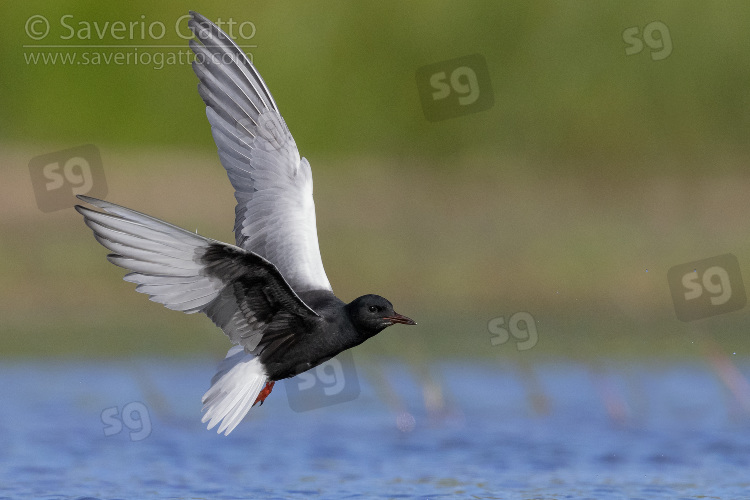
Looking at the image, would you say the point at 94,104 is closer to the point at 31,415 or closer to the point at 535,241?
the point at 535,241

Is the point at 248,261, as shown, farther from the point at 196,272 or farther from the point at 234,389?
the point at 234,389

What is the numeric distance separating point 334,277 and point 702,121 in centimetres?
594

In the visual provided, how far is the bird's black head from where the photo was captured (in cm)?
648

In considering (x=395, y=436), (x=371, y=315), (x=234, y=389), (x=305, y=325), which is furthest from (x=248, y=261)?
(x=395, y=436)

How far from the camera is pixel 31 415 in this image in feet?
31.5

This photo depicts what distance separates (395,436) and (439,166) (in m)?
6.26

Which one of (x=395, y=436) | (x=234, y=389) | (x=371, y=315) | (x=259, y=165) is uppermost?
(x=259, y=165)

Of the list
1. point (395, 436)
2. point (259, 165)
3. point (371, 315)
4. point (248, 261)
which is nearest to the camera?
point (248, 261)

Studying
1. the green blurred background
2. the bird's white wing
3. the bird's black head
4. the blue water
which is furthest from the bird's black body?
the green blurred background

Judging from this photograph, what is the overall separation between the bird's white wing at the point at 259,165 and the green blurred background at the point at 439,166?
14.2 ft

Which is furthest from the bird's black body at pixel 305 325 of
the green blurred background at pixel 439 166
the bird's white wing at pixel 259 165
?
the green blurred background at pixel 439 166

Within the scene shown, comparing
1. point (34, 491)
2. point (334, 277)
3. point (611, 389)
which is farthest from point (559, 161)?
point (34, 491)

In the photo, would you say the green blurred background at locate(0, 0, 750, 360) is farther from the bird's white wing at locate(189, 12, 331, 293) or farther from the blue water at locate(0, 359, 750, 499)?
the bird's white wing at locate(189, 12, 331, 293)

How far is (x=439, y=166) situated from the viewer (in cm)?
1515
